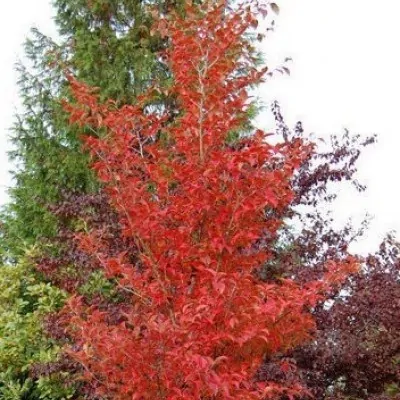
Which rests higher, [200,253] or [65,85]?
[65,85]

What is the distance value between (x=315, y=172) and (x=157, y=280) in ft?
12.1

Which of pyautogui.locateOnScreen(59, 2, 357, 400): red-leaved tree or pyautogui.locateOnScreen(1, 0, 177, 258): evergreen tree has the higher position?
pyautogui.locateOnScreen(1, 0, 177, 258): evergreen tree

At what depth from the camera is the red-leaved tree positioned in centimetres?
421

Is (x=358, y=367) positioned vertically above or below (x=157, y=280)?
below

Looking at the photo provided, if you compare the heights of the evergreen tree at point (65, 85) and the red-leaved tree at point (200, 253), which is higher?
the evergreen tree at point (65, 85)

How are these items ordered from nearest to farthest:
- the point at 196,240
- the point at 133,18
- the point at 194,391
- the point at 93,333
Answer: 1. the point at 194,391
2. the point at 93,333
3. the point at 196,240
4. the point at 133,18

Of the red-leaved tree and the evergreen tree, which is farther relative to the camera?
the evergreen tree

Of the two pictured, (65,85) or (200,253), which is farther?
(65,85)

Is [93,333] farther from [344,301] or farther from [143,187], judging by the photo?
[344,301]

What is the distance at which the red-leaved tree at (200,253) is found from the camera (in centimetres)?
421

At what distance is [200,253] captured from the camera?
15.3 feet

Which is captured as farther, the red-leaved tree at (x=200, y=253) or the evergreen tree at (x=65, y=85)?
the evergreen tree at (x=65, y=85)

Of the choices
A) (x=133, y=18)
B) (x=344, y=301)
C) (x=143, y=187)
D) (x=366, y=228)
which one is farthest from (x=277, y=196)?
(x=133, y=18)

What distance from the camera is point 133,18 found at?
12.0 metres
